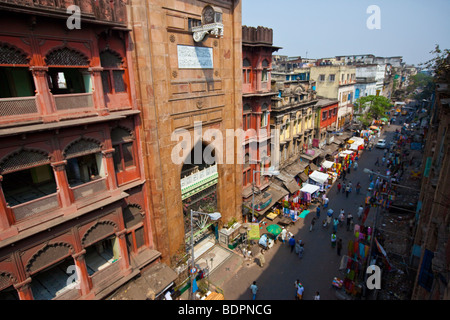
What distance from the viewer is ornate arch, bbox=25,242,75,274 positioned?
9.70m

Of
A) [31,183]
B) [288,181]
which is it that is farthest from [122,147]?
[288,181]

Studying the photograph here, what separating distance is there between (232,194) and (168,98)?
994cm

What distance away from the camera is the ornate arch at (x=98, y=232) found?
1143 cm

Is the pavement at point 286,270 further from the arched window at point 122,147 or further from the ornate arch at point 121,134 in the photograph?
the ornate arch at point 121,134

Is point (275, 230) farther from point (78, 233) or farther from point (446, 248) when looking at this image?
point (78, 233)

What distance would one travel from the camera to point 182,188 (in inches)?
658

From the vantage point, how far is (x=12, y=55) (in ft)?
28.7

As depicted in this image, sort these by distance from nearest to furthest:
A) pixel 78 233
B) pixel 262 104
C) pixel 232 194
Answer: pixel 78 233 < pixel 232 194 < pixel 262 104

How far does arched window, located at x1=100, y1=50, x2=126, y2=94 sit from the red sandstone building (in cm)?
5

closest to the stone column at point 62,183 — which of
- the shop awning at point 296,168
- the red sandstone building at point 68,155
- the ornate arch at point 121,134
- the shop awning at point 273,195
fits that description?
the red sandstone building at point 68,155

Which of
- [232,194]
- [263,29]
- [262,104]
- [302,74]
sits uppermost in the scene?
[263,29]

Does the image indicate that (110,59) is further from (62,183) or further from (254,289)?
(254,289)

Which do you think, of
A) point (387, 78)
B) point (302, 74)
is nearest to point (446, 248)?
point (302, 74)

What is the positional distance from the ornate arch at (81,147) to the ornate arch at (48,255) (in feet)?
12.0
